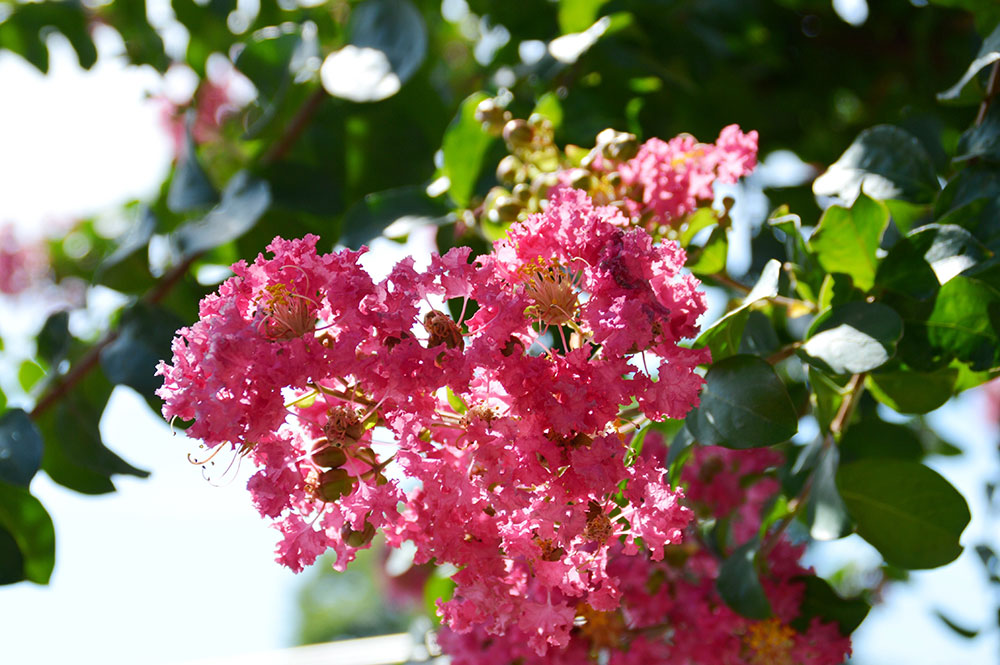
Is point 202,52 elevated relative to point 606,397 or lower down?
lower down

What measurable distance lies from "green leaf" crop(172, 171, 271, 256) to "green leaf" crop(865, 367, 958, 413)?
2.99 ft

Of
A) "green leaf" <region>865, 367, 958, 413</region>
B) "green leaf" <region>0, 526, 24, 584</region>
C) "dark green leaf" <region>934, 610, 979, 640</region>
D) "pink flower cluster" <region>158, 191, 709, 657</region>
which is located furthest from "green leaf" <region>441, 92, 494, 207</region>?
"dark green leaf" <region>934, 610, 979, 640</region>

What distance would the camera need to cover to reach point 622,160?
1020mm

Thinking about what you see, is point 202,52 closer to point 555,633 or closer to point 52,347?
point 52,347

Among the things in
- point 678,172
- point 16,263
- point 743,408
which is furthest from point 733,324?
point 16,263

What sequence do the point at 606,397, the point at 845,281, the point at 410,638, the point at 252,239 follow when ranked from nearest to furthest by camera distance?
the point at 606,397, the point at 845,281, the point at 252,239, the point at 410,638

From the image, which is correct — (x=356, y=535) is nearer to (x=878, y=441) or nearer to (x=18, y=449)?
(x=18, y=449)

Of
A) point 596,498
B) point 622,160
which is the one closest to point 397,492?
point 596,498

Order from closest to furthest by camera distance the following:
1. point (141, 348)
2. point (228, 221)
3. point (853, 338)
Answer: point (853, 338) < point (141, 348) < point (228, 221)

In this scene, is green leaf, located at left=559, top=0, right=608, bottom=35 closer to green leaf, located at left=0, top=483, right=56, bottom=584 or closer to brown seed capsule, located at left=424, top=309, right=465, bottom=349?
brown seed capsule, located at left=424, top=309, right=465, bottom=349

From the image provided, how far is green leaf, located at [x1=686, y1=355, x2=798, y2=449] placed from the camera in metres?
0.79

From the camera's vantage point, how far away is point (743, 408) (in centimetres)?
80

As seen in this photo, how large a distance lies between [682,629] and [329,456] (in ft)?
1.94

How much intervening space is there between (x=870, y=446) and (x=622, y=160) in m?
0.81
